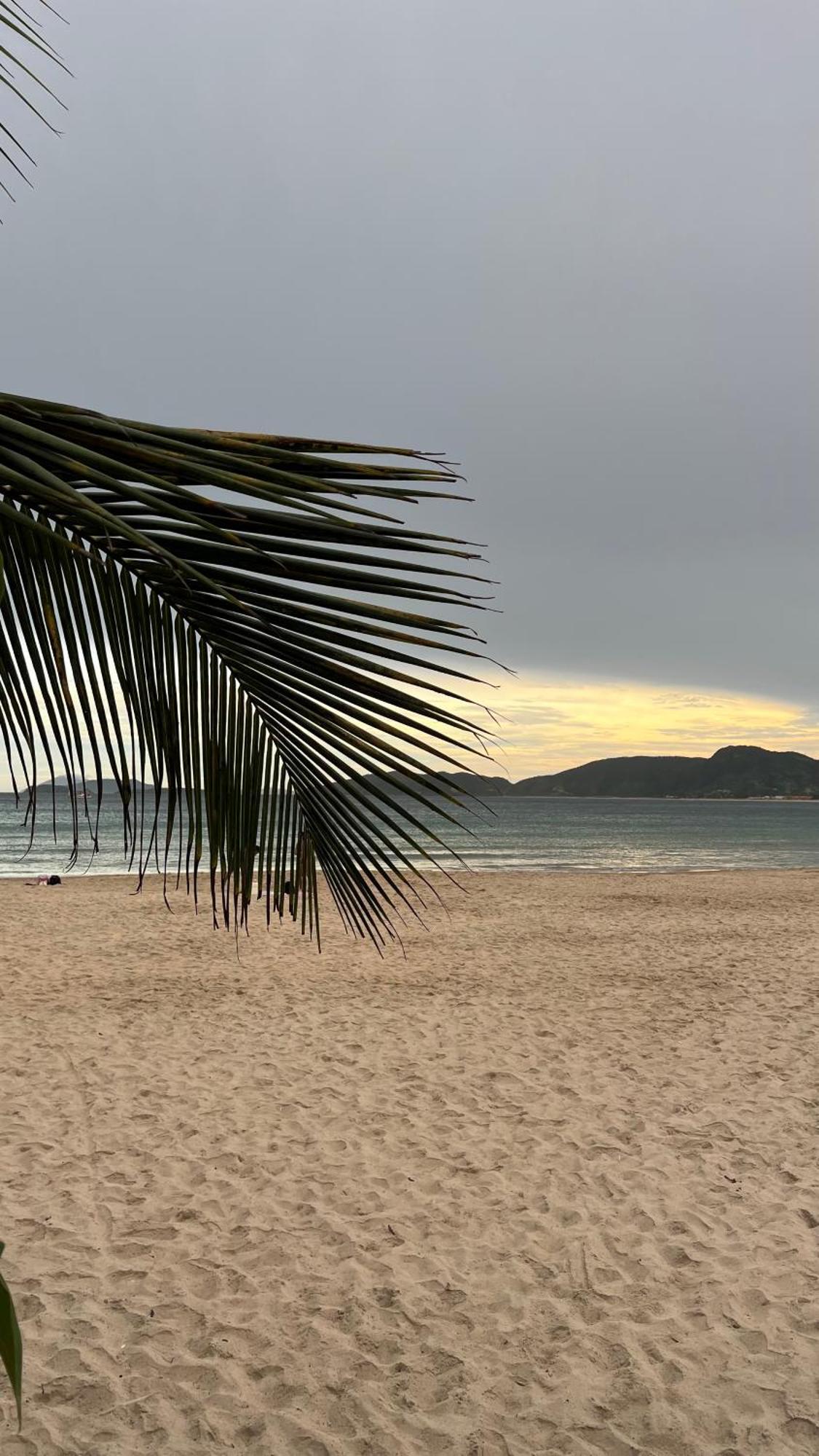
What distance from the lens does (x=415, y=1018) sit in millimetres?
10039

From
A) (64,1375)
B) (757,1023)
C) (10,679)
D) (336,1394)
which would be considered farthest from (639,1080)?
(10,679)

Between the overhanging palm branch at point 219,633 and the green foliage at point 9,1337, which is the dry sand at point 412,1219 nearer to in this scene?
the overhanging palm branch at point 219,633

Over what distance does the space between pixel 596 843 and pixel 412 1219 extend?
186 ft

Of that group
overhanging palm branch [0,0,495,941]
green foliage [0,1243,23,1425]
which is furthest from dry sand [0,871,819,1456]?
green foliage [0,1243,23,1425]

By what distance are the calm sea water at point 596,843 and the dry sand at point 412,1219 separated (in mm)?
3301

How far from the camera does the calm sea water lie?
133ft

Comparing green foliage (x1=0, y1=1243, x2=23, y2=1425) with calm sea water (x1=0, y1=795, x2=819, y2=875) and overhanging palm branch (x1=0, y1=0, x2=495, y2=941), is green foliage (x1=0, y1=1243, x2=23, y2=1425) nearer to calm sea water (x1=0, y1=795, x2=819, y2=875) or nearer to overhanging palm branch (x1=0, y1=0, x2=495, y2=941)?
overhanging palm branch (x1=0, y1=0, x2=495, y2=941)

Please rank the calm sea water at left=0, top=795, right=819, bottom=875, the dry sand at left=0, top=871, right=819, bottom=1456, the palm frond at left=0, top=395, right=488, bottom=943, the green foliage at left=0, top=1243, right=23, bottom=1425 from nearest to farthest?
the green foliage at left=0, top=1243, right=23, bottom=1425 → the palm frond at left=0, top=395, right=488, bottom=943 → the dry sand at left=0, top=871, right=819, bottom=1456 → the calm sea water at left=0, top=795, right=819, bottom=875

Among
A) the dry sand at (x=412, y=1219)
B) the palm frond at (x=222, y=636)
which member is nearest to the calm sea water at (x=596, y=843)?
the dry sand at (x=412, y=1219)

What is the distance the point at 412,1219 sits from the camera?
17.8 feet

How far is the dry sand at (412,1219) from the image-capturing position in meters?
3.87

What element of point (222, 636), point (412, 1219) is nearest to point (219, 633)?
point (222, 636)

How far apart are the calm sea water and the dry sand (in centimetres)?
330

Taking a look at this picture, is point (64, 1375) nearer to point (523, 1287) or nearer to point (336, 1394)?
point (336, 1394)
